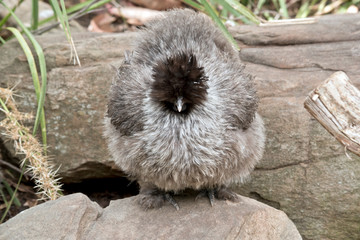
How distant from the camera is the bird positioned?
10.2 feet

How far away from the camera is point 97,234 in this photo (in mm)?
3332

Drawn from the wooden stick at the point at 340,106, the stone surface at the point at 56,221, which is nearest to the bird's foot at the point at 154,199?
the stone surface at the point at 56,221

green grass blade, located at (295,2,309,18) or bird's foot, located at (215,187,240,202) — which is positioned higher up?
green grass blade, located at (295,2,309,18)

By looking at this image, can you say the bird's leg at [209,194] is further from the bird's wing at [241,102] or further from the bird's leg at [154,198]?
the bird's wing at [241,102]

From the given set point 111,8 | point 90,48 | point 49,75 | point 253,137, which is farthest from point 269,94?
point 111,8

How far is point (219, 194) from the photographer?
373 centimetres

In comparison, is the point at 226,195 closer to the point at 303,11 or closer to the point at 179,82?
the point at 179,82

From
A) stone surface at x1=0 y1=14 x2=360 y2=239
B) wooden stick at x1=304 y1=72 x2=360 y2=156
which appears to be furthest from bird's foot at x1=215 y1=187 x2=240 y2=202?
wooden stick at x1=304 y1=72 x2=360 y2=156

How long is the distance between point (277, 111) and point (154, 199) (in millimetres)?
1517

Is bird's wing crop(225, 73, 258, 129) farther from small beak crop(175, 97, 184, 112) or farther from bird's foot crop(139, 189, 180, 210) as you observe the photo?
bird's foot crop(139, 189, 180, 210)

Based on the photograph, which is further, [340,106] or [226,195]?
[226,195]

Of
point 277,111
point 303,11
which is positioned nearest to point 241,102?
point 277,111

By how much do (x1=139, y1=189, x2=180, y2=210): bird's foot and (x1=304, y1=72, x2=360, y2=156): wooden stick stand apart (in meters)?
1.29

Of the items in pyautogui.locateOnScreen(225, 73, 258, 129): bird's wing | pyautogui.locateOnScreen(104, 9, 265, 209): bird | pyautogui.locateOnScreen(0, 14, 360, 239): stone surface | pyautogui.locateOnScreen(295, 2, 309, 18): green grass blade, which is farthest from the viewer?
pyautogui.locateOnScreen(295, 2, 309, 18): green grass blade
